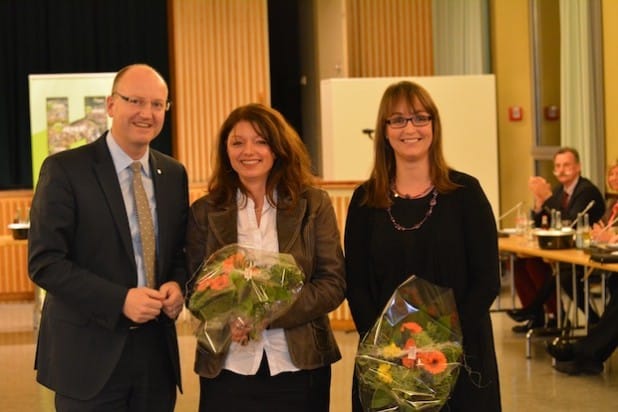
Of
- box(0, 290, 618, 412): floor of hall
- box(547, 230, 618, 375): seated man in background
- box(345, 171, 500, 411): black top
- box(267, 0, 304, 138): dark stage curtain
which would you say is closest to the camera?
box(345, 171, 500, 411): black top

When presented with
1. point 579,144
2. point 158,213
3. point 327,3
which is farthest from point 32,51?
point 158,213

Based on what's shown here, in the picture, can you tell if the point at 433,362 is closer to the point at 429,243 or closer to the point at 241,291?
the point at 429,243

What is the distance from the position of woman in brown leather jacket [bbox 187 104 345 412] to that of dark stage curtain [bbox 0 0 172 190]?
897 centimetres

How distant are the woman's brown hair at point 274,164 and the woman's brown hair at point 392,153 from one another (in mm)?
216

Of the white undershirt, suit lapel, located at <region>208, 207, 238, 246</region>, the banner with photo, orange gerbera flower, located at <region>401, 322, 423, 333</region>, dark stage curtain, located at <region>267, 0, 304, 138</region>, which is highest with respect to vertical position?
dark stage curtain, located at <region>267, 0, 304, 138</region>

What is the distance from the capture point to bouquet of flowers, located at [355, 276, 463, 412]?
9.85 ft

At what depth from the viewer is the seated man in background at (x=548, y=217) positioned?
802cm

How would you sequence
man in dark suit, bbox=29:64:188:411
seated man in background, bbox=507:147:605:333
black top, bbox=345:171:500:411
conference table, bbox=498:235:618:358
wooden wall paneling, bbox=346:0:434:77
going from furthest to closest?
wooden wall paneling, bbox=346:0:434:77 < seated man in background, bbox=507:147:605:333 < conference table, bbox=498:235:618:358 < black top, bbox=345:171:500:411 < man in dark suit, bbox=29:64:188:411

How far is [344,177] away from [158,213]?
768cm

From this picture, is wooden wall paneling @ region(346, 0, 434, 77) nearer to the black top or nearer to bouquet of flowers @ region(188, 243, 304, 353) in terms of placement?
the black top

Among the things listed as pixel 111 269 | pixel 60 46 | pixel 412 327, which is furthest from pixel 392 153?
pixel 60 46

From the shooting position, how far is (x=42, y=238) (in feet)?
10.7

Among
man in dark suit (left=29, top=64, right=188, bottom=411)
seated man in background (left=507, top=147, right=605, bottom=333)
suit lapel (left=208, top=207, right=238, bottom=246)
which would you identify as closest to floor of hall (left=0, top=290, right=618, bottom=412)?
seated man in background (left=507, top=147, right=605, bottom=333)

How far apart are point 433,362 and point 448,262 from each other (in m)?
0.44
